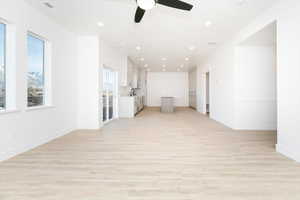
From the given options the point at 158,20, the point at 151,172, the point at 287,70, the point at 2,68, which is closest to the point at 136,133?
the point at 151,172

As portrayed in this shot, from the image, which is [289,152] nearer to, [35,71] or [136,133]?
[136,133]

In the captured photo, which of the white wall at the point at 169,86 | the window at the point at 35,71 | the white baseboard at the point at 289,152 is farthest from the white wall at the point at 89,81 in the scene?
the white wall at the point at 169,86

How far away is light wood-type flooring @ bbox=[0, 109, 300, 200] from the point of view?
2035 mm

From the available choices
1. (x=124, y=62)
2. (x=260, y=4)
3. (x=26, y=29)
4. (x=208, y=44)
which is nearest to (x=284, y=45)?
(x=260, y=4)

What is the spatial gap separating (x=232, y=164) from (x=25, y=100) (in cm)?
389

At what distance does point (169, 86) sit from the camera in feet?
48.3

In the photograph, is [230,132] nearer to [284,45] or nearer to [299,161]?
[299,161]

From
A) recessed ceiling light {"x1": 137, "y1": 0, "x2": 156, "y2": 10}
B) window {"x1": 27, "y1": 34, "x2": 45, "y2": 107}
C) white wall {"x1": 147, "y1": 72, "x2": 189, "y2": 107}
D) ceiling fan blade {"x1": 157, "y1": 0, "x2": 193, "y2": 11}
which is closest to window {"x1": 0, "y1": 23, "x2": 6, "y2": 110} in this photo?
window {"x1": 27, "y1": 34, "x2": 45, "y2": 107}

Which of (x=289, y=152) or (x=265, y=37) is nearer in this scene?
(x=289, y=152)

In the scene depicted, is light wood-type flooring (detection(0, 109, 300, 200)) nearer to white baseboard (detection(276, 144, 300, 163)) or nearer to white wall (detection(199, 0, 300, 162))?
white baseboard (detection(276, 144, 300, 163))

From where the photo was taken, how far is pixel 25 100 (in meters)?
3.54

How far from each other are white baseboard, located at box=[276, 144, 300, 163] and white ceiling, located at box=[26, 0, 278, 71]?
2748 mm

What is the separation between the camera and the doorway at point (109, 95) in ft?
22.3

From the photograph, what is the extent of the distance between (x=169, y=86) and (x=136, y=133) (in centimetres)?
1002
